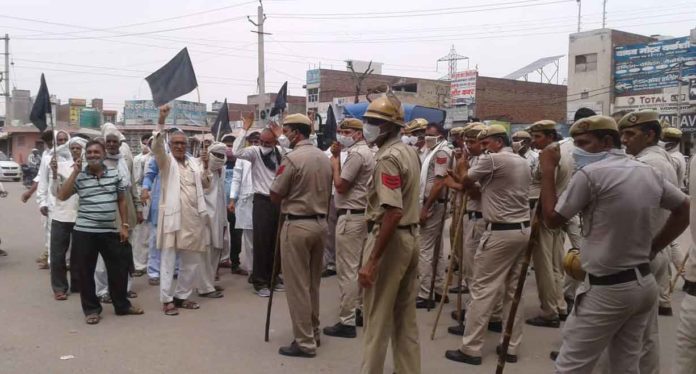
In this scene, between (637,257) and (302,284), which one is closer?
(637,257)

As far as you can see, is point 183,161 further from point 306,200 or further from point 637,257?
point 637,257

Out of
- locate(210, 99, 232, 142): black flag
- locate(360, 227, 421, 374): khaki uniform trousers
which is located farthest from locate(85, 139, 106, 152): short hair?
locate(360, 227, 421, 374): khaki uniform trousers

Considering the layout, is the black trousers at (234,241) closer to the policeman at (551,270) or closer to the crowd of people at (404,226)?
the crowd of people at (404,226)

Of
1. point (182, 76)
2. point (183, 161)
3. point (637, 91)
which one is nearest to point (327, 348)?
point (183, 161)

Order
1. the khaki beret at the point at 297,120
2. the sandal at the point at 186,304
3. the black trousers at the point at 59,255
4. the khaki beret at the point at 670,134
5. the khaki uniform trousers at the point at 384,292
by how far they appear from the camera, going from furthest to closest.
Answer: the black trousers at the point at 59,255, the khaki beret at the point at 670,134, the sandal at the point at 186,304, the khaki beret at the point at 297,120, the khaki uniform trousers at the point at 384,292

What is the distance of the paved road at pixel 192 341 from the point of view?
4.89 m

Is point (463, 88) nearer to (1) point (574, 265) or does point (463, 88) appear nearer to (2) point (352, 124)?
(2) point (352, 124)

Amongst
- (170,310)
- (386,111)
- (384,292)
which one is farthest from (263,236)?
(386,111)

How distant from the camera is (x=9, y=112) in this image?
164ft

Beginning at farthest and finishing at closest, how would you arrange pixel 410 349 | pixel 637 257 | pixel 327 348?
pixel 327 348 → pixel 410 349 → pixel 637 257

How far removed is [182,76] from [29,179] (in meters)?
22.7

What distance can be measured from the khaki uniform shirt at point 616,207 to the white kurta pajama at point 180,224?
4.45 m

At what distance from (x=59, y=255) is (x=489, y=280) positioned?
Answer: 5069 millimetres

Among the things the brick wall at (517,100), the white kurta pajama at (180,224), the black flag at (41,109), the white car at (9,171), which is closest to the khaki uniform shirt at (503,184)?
the white kurta pajama at (180,224)
